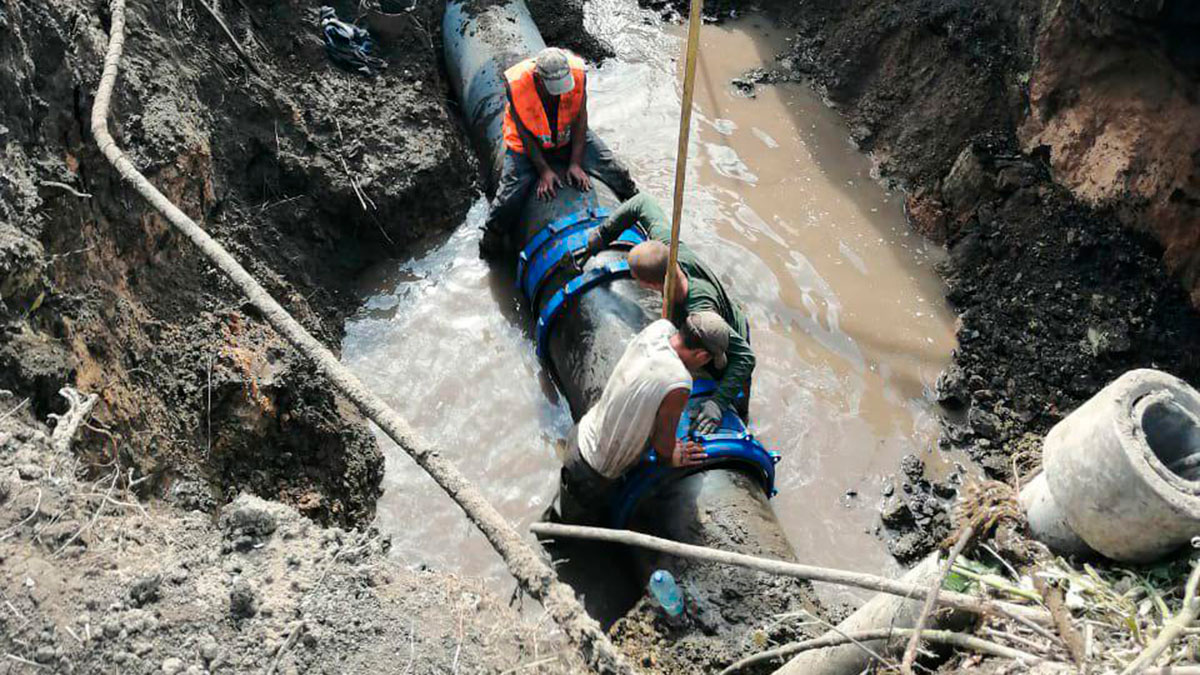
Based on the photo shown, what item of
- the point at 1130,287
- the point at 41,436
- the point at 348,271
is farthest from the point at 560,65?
the point at 1130,287

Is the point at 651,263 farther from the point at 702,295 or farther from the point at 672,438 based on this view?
the point at 672,438

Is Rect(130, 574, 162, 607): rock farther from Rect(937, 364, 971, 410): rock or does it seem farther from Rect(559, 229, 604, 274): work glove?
Rect(937, 364, 971, 410): rock

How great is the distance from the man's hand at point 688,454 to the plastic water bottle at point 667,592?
20.8 inches

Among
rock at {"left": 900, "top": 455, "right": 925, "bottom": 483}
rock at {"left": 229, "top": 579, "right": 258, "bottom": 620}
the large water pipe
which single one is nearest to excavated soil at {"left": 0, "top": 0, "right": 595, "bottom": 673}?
rock at {"left": 229, "top": 579, "right": 258, "bottom": 620}

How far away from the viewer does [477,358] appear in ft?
17.0

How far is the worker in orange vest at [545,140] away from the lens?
500cm

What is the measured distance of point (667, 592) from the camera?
3.43 meters

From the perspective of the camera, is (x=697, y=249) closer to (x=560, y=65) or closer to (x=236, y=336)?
(x=560, y=65)

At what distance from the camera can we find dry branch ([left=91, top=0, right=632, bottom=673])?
244cm

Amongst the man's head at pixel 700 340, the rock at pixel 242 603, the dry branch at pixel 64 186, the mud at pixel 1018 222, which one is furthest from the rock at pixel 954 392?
the dry branch at pixel 64 186

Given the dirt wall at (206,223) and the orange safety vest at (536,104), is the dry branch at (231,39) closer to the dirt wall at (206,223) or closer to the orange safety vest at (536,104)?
the dirt wall at (206,223)

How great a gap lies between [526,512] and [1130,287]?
398 cm

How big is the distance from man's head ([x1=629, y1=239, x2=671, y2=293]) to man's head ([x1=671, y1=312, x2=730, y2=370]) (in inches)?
20.3

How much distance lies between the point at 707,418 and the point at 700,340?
540 millimetres
